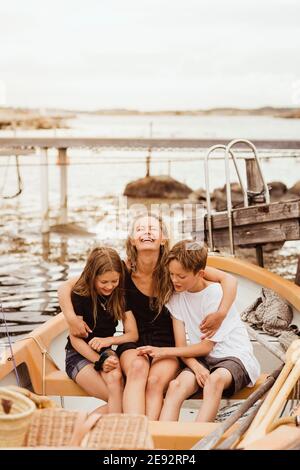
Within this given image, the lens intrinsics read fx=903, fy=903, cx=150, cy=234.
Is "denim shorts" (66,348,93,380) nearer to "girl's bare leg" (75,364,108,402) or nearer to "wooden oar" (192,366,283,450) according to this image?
"girl's bare leg" (75,364,108,402)

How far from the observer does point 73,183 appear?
1077cm

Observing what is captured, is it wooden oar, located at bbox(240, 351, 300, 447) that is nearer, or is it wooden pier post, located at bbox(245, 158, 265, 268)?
wooden oar, located at bbox(240, 351, 300, 447)

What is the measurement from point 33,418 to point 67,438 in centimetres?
8

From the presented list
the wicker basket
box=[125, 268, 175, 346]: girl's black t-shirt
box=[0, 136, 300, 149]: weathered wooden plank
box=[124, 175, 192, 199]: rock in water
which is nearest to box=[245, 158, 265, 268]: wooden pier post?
box=[0, 136, 300, 149]: weathered wooden plank

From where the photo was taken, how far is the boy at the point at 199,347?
2.26m

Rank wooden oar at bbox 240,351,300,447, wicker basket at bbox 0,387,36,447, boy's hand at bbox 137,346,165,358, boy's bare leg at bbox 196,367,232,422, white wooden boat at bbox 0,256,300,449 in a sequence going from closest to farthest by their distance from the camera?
wicker basket at bbox 0,387,36,447 < wooden oar at bbox 240,351,300,447 < white wooden boat at bbox 0,256,300,449 < boy's bare leg at bbox 196,367,232,422 < boy's hand at bbox 137,346,165,358

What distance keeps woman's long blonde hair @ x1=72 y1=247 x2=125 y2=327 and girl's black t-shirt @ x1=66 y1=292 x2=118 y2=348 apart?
0.5 inches

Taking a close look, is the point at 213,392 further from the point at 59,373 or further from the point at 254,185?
the point at 254,185

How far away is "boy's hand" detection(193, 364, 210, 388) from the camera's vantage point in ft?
→ 7.50

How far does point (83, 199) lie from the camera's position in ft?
30.9

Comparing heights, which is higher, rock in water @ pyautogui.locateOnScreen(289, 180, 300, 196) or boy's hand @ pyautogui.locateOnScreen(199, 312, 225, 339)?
boy's hand @ pyautogui.locateOnScreen(199, 312, 225, 339)

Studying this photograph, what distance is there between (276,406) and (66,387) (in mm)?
661

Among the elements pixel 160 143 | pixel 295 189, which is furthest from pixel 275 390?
pixel 295 189

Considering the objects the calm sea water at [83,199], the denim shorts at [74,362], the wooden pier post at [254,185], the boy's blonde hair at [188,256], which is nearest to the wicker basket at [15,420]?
the denim shorts at [74,362]
